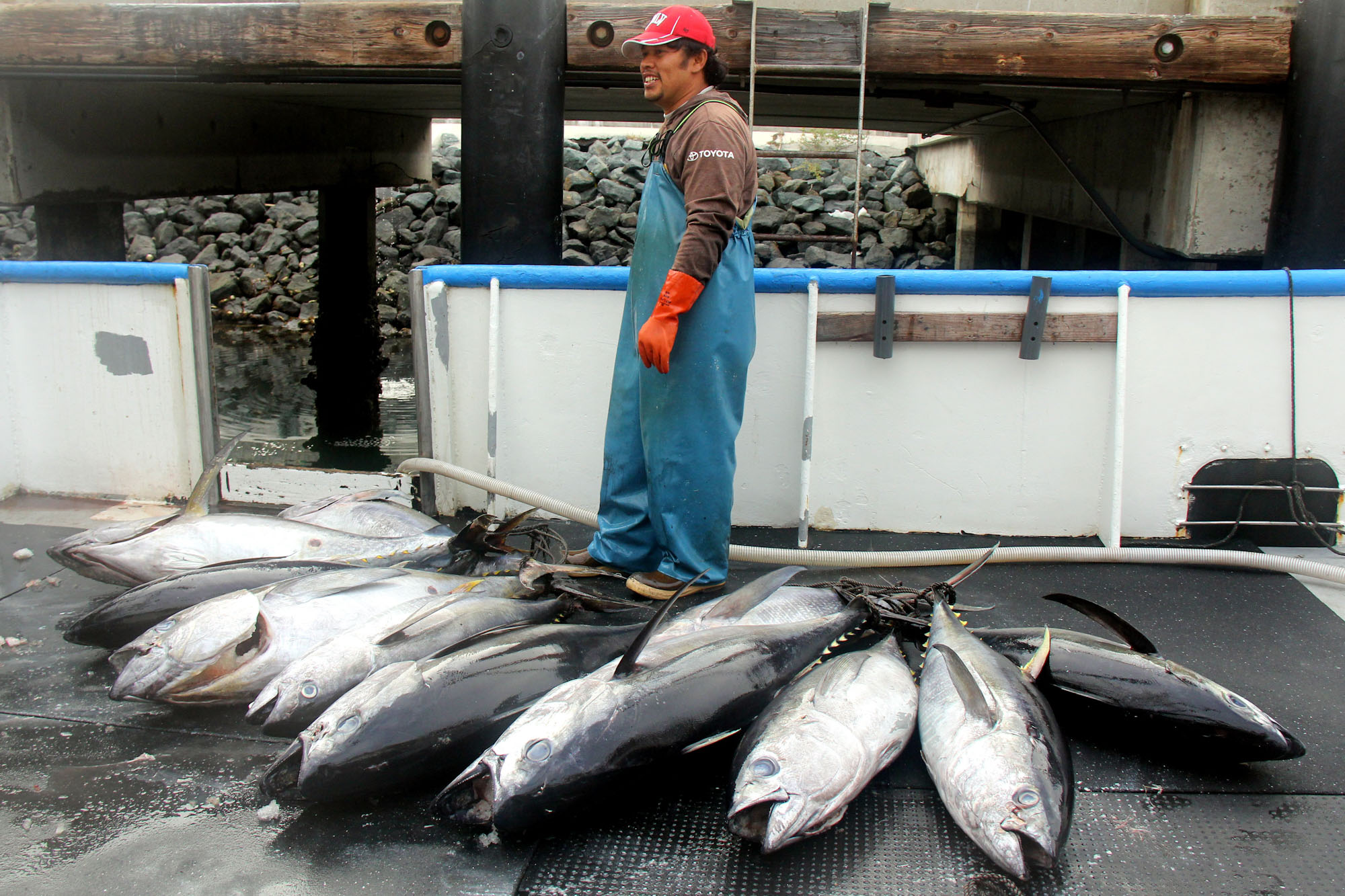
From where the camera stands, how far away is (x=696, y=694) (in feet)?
8.89

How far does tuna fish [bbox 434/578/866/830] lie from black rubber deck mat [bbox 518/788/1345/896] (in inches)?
6.9

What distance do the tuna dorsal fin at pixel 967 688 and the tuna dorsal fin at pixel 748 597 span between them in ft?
2.04

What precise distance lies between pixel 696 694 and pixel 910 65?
5.55 metres

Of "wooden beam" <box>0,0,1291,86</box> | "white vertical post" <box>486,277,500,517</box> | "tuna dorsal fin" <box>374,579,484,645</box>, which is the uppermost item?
"wooden beam" <box>0,0,1291,86</box>

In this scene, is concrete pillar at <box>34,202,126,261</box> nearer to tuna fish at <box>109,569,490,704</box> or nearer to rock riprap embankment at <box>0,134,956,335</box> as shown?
tuna fish at <box>109,569,490,704</box>

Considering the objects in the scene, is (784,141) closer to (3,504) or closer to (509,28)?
(509,28)

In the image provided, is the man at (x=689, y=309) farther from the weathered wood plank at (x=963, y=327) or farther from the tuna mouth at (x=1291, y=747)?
the tuna mouth at (x=1291, y=747)

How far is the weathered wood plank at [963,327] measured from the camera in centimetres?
448

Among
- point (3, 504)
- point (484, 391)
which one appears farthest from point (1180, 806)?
point (3, 504)

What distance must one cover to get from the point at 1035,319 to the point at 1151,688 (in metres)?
2.01

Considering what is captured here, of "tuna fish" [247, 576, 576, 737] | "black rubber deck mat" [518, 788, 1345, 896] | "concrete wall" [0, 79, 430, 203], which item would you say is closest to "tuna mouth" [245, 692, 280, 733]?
"tuna fish" [247, 576, 576, 737]

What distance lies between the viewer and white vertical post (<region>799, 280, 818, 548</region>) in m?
4.55

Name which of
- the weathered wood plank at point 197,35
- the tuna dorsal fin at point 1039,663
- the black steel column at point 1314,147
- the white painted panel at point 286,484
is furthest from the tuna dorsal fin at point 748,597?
the weathered wood plank at point 197,35

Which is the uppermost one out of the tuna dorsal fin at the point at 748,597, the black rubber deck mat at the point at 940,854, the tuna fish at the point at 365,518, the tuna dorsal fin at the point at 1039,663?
the tuna fish at the point at 365,518
